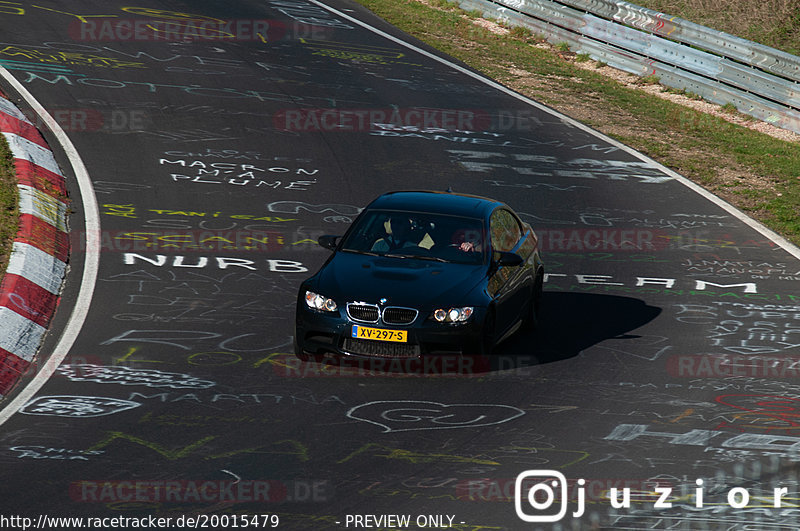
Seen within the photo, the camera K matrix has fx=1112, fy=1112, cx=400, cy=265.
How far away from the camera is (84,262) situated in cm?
1359

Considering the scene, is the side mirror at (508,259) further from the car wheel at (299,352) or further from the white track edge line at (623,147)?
the white track edge line at (623,147)

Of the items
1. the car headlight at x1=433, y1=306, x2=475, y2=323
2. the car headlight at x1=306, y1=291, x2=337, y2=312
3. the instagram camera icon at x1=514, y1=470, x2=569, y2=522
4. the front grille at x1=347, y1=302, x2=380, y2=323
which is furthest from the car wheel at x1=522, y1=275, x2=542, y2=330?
the instagram camera icon at x1=514, y1=470, x2=569, y2=522

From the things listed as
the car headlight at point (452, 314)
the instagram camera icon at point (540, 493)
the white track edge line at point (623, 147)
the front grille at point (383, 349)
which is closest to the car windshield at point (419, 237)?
the car headlight at point (452, 314)

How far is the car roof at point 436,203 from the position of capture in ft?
39.7

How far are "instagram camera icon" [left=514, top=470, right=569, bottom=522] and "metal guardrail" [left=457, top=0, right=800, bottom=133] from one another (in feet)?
51.8

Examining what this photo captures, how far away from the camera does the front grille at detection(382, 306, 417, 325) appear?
10562 mm

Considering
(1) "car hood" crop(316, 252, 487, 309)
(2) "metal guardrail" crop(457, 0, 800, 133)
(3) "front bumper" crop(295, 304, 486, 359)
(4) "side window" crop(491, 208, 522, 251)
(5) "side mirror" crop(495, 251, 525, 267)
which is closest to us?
(3) "front bumper" crop(295, 304, 486, 359)

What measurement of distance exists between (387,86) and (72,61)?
6.56m

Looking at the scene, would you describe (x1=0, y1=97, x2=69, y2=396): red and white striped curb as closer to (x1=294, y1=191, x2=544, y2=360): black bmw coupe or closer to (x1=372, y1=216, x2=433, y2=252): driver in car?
(x1=294, y1=191, x2=544, y2=360): black bmw coupe

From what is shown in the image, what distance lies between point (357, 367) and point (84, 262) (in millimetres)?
4555

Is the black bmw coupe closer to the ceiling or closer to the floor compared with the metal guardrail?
closer to the floor

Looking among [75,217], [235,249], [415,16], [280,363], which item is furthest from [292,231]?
[415,16]

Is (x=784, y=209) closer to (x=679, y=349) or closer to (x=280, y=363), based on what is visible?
(x=679, y=349)

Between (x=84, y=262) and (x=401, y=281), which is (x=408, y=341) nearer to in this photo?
(x=401, y=281)
